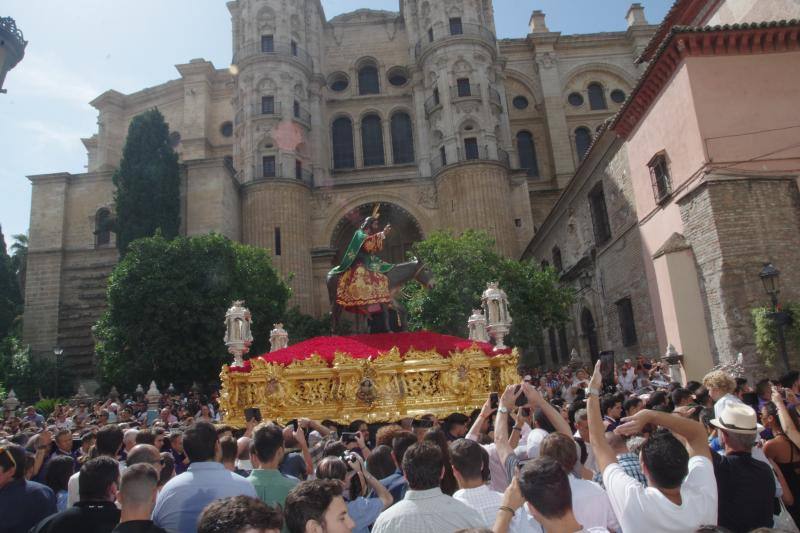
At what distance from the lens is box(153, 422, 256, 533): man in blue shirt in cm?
401

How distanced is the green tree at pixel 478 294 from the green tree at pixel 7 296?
92.3ft

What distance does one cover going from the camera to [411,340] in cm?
1103

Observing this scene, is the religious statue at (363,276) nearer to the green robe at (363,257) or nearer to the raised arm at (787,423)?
the green robe at (363,257)

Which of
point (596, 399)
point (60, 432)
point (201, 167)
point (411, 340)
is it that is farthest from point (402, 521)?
point (201, 167)

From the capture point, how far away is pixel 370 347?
10617 mm

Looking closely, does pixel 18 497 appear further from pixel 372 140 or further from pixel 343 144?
pixel 372 140

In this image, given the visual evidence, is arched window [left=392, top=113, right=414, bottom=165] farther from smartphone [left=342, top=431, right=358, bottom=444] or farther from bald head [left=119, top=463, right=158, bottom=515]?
bald head [left=119, top=463, right=158, bottom=515]

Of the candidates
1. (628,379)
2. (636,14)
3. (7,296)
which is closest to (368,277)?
(628,379)

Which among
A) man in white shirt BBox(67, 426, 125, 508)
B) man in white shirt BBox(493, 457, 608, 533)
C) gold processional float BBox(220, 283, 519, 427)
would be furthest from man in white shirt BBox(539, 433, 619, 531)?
gold processional float BBox(220, 283, 519, 427)

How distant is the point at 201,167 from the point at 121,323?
11.4 meters

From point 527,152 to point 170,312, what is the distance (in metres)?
30.0

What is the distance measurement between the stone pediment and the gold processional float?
4046 centimetres

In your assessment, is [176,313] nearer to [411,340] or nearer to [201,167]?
[201,167]

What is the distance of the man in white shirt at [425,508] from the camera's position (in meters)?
3.35
